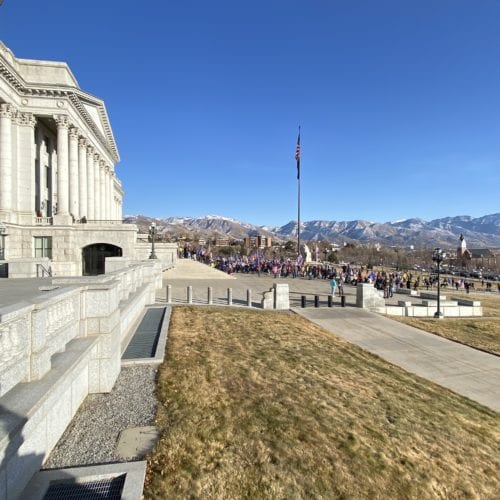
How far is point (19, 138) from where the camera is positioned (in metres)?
30.1

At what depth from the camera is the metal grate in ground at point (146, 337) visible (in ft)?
28.8

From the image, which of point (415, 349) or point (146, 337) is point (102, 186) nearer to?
point (146, 337)

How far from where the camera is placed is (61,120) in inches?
1246

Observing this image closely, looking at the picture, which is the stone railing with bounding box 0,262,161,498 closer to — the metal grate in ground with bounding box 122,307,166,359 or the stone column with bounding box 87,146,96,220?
the metal grate in ground with bounding box 122,307,166,359

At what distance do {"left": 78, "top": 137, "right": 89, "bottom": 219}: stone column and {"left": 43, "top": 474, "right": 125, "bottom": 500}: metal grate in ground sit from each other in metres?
36.6

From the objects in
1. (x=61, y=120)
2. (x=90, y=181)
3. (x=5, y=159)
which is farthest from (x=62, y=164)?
(x=90, y=181)

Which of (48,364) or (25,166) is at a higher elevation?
(25,166)

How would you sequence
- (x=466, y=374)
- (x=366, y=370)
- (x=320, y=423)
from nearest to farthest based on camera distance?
(x=320, y=423), (x=366, y=370), (x=466, y=374)

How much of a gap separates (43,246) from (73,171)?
8.57m

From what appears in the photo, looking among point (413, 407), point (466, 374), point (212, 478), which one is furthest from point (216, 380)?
point (466, 374)

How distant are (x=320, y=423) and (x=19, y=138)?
34958 mm

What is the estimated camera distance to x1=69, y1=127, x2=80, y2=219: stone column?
33406mm

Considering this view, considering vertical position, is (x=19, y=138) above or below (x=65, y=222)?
above

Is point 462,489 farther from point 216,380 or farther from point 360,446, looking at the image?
point 216,380
